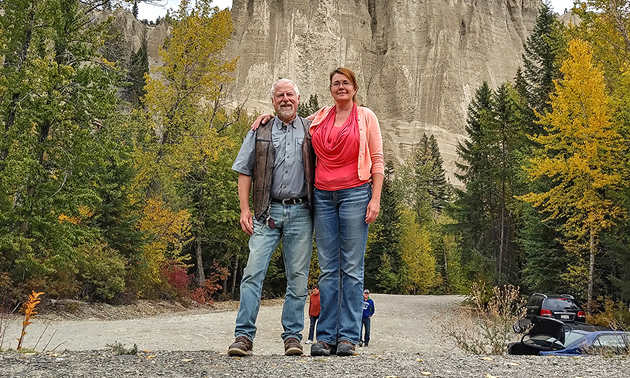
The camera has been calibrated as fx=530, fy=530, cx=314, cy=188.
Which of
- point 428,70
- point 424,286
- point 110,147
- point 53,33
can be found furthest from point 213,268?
point 428,70

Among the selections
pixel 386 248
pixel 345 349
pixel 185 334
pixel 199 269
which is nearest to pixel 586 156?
pixel 185 334

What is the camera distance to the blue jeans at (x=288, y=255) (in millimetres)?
4312

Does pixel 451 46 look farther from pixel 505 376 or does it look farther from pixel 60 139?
pixel 505 376

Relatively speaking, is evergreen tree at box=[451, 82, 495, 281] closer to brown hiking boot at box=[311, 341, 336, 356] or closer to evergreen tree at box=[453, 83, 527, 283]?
evergreen tree at box=[453, 83, 527, 283]

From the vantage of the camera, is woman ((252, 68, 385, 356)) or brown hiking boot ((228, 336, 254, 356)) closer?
brown hiking boot ((228, 336, 254, 356))

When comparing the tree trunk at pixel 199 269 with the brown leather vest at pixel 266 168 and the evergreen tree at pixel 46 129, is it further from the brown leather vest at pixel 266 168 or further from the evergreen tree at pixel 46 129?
the brown leather vest at pixel 266 168

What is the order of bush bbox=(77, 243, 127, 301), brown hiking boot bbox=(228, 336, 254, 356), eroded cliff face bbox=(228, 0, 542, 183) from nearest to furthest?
brown hiking boot bbox=(228, 336, 254, 356)
bush bbox=(77, 243, 127, 301)
eroded cliff face bbox=(228, 0, 542, 183)

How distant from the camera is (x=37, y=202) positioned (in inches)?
540

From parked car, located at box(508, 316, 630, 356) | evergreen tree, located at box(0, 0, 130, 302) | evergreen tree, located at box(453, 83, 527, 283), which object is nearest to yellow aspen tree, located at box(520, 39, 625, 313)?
evergreen tree, located at box(453, 83, 527, 283)

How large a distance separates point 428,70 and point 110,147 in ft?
263

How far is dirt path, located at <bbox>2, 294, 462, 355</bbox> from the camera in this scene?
11164 millimetres

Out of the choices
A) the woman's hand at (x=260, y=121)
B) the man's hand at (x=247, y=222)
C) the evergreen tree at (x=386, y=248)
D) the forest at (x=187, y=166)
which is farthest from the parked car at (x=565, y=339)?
the evergreen tree at (x=386, y=248)

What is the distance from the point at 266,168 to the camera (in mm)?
4457

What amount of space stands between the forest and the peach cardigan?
11.0 m
